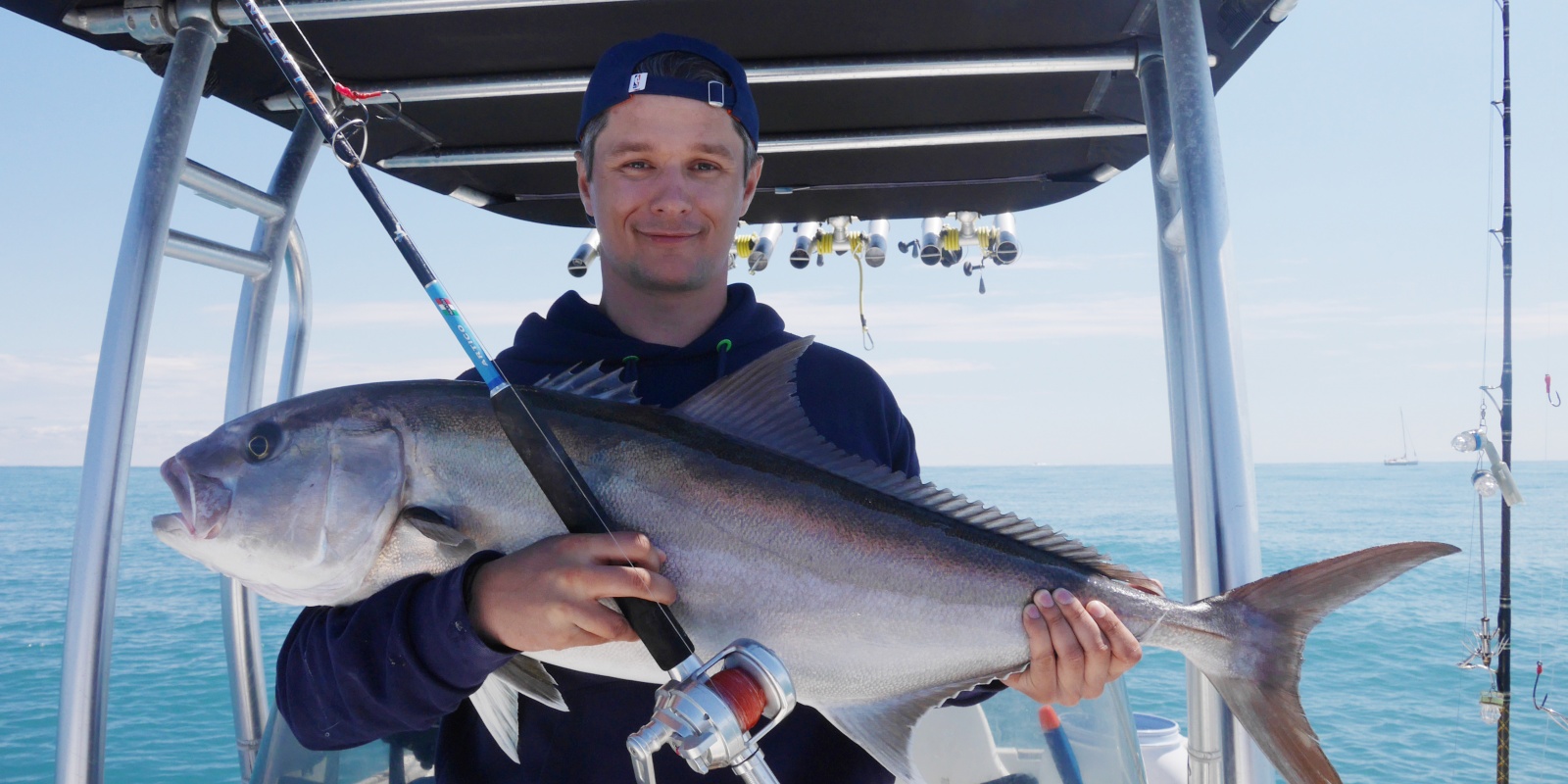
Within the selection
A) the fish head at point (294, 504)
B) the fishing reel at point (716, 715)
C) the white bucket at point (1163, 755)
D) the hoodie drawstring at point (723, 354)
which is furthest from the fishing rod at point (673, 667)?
the white bucket at point (1163, 755)

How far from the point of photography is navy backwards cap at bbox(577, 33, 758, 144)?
188cm

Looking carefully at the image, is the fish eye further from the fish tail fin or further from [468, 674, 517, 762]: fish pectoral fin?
the fish tail fin

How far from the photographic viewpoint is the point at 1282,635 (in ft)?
5.28

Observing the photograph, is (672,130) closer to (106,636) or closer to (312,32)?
(312,32)

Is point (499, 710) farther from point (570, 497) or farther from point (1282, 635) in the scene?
point (1282, 635)

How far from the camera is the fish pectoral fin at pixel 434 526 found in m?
1.47

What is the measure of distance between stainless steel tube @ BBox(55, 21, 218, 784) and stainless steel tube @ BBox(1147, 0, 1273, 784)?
233 centimetres

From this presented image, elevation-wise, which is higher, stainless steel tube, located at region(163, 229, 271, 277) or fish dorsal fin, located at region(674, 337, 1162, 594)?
stainless steel tube, located at region(163, 229, 271, 277)

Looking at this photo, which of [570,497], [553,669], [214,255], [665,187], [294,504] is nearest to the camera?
[570,497]

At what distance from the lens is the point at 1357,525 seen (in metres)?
34.3

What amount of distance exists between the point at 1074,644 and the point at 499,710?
1.00m

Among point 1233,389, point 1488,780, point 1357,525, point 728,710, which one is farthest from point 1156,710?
point 1357,525

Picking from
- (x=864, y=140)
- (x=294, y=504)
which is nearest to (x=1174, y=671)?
(x=864, y=140)

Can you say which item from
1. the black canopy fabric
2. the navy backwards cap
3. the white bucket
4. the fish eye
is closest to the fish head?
the fish eye
